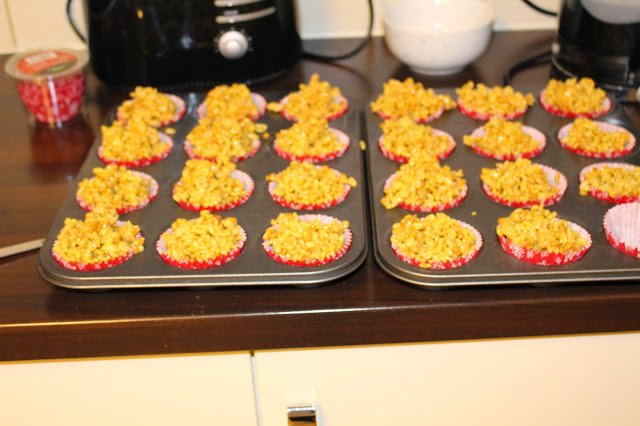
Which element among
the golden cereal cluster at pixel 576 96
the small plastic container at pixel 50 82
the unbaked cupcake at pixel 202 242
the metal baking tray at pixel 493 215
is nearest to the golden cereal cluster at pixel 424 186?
the metal baking tray at pixel 493 215

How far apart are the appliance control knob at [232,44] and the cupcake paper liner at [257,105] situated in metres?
0.09

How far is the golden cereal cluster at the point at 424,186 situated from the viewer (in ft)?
3.41

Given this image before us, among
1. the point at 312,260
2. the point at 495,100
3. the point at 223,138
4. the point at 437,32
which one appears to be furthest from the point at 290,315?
the point at 437,32

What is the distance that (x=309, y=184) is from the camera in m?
1.06

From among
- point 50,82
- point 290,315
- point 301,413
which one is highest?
point 50,82

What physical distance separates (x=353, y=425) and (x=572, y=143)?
57 centimetres

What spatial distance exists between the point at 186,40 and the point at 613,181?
80cm

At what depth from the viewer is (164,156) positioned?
1203 millimetres

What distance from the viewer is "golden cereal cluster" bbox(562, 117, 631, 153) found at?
1164 millimetres

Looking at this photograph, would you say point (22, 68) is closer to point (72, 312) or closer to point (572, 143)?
point (72, 312)

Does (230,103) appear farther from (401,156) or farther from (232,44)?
(401,156)

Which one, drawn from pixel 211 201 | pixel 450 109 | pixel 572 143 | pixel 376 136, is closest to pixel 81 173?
pixel 211 201

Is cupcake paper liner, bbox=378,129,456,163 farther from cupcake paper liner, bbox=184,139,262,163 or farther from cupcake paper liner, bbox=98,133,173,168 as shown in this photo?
cupcake paper liner, bbox=98,133,173,168

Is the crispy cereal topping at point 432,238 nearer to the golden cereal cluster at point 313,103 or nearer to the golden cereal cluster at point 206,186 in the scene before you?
the golden cereal cluster at point 206,186
